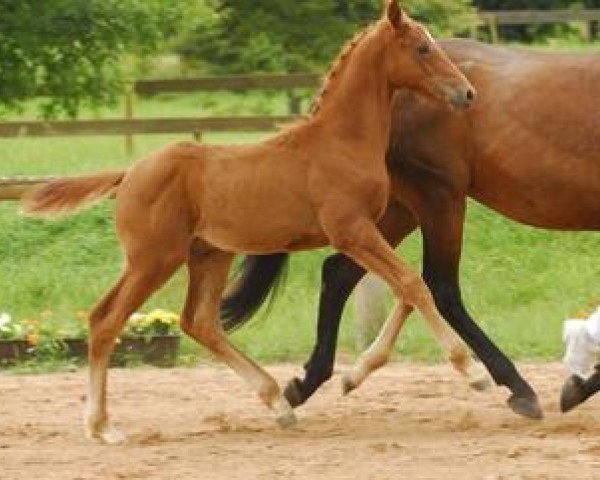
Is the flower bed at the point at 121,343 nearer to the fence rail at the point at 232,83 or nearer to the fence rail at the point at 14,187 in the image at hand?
the fence rail at the point at 14,187

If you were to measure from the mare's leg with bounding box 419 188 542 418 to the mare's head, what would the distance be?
0.75 metres

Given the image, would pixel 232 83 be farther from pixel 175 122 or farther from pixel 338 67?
pixel 338 67

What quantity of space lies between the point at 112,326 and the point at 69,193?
2.13ft

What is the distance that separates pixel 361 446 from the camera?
750cm

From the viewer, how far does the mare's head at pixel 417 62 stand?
25.3 ft

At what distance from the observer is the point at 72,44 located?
20234 mm

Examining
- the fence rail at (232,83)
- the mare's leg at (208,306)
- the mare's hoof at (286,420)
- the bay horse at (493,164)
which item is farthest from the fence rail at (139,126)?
the mare's hoof at (286,420)

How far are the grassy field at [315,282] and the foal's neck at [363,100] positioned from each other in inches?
107

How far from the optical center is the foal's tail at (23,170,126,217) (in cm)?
802

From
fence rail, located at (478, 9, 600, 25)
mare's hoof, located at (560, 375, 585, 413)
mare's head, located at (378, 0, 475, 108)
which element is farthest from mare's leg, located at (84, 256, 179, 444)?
fence rail, located at (478, 9, 600, 25)

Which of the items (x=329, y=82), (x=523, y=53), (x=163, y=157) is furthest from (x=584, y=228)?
(x=163, y=157)

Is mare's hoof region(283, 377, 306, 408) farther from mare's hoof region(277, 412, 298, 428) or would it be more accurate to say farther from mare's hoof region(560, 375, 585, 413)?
mare's hoof region(560, 375, 585, 413)

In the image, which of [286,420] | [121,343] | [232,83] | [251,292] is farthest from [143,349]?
[232,83]

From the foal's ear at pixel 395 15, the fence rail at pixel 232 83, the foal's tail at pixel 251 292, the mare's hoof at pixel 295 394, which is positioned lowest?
the fence rail at pixel 232 83
